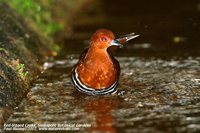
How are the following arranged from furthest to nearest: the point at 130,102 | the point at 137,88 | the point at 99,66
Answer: the point at 137,88 → the point at 130,102 → the point at 99,66

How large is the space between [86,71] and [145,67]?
2.38m

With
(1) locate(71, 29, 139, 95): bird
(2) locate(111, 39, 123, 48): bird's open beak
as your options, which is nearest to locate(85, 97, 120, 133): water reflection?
(1) locate(71, 29, 139, 95): bird

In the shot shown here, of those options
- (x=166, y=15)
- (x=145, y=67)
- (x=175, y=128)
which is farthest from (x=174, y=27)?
(x=175, y=128)

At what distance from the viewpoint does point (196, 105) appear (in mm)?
8203

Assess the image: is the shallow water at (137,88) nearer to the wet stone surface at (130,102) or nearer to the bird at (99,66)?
the wet stone surface at (130,102)

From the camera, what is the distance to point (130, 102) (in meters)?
8.52

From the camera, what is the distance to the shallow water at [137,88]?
7645 millimetres

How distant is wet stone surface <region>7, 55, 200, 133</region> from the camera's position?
754 cm

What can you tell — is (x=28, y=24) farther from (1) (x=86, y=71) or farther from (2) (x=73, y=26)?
(1) (x=86, y=71)

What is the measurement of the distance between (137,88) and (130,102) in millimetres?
765

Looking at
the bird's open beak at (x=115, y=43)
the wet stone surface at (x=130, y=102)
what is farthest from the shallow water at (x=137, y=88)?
the bird's open beak at (x=115, y=43)

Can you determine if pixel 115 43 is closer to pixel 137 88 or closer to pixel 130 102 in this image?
pixel 130 102

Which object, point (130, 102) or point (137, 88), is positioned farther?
point (137, 88)

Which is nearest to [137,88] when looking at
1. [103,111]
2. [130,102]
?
[130,102]
